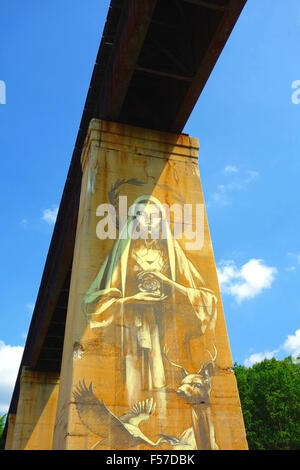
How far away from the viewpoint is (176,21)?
10.1 meters

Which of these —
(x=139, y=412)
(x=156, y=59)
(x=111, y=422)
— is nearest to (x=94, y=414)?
(x=111, y=422)

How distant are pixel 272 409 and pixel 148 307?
117 feet

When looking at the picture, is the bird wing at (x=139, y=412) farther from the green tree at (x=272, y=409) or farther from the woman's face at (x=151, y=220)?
the green tree at (x=272, y=409)

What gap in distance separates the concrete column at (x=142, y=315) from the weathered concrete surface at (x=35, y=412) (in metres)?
22.3

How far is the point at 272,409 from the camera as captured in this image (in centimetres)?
3791

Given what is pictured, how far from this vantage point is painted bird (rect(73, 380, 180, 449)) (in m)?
6.75

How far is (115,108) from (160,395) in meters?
7.44

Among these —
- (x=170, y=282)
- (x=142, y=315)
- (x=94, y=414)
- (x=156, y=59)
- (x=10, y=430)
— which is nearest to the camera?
(x=94, y=414)

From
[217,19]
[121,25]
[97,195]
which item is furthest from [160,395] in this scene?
[121,25]

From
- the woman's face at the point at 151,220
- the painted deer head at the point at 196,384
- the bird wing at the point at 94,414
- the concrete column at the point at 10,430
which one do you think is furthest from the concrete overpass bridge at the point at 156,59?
the concrete column at the point at 10,430

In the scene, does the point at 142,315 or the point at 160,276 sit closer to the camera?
the point at 142,315

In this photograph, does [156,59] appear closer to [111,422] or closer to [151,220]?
[151,220]
